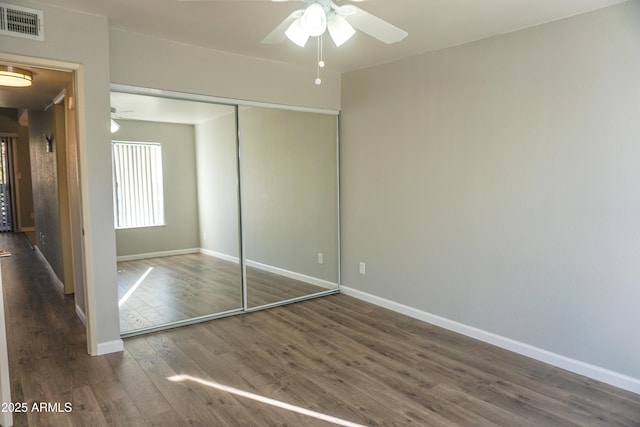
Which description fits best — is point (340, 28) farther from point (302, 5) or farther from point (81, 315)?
point (81, 315)

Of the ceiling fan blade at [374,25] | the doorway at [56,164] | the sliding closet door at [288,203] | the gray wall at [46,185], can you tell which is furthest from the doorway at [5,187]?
the ceiling fan blade at [374,25]

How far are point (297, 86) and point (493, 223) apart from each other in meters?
2.46

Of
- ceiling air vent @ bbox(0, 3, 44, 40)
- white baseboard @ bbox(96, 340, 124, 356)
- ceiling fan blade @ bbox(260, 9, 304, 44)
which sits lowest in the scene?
white baseboard @ bbox(96, 340, 124, 356)

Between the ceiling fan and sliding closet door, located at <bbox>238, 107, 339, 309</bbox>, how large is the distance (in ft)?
6.51

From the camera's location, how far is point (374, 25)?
212cm

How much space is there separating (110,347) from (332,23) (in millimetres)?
2915

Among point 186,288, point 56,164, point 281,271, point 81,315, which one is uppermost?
point 56,164

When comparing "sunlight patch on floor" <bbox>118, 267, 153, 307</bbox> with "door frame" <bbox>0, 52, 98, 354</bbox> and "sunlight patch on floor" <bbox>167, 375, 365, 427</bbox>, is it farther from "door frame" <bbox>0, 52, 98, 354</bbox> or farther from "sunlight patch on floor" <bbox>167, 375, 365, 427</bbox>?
"sunlight patch on floor" <bbox>167, 375, 365, 427</bbox>

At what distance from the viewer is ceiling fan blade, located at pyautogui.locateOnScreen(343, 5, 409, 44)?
6.66ft

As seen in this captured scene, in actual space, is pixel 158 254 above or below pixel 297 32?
below

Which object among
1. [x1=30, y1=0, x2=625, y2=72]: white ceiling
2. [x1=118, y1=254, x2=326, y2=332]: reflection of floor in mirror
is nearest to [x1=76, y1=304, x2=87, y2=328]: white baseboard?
[x1=118, y1=254, x2=326, y2=332]: reflection of floor in mirror

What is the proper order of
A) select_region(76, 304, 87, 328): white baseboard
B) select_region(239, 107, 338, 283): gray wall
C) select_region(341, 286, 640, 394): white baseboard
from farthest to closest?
select_region(239, 107, 338, 283): gray wall, select_region(76, 304, 87, 328): white baseboard, select_region(341, 286, 640, 394): white baseboard

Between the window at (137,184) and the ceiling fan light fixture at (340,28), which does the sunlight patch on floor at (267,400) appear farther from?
the ceiling fan light fixture at (340,28)

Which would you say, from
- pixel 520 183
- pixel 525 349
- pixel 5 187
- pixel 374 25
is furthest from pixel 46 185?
pixel 5 187
